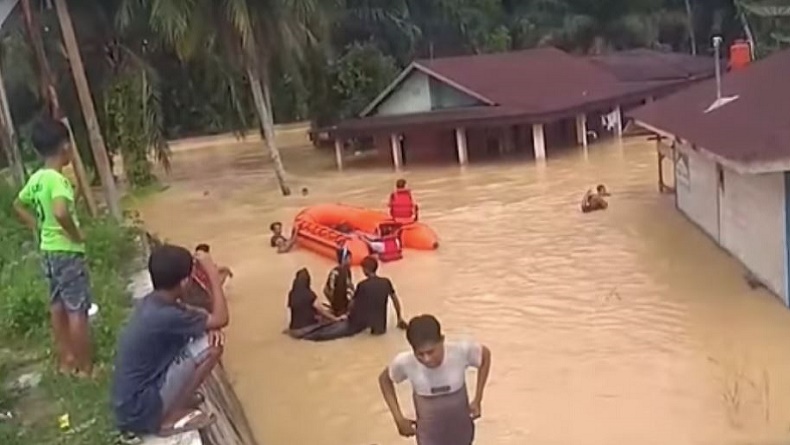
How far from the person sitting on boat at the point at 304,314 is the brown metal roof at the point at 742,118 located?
5.22 metres

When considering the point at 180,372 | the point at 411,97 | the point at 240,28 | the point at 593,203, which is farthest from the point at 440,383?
the point at 411,97

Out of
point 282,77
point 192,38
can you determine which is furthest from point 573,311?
point 282,77

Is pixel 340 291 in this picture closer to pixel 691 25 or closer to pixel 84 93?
pixel 84 93

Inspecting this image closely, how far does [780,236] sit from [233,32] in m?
18.7

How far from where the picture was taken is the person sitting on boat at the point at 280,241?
2058 cm

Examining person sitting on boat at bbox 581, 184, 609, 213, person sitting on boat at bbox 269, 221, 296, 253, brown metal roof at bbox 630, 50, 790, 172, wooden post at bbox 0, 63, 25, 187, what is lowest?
person sitting on boat at bbox 581, 184, 609, 213

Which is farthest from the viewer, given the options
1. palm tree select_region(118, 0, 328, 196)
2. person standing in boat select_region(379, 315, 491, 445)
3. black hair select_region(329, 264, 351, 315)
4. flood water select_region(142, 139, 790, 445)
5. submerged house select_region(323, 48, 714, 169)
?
submerged house select_region(323, 48, 714, 169)

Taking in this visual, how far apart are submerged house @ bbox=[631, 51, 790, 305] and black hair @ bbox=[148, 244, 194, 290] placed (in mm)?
8779

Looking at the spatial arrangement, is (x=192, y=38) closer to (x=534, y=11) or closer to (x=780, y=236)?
(x=780, y=236)

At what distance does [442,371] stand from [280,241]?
1571 cm

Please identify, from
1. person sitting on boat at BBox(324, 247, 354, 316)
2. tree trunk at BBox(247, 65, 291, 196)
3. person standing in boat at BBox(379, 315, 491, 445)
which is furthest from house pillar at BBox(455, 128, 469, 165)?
person standing in boat at BBox(379, 315, 491, 445)

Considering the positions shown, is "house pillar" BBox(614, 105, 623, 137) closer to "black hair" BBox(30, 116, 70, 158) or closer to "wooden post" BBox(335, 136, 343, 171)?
"wooden post" BBox(335, 136, 343, 171)

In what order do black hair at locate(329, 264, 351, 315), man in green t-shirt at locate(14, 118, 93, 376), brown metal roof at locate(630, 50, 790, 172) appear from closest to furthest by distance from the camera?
man in green t-shirt at locate(14, 118, 93, 376) < brown metal roof at locate(630, 50, 790, 172) < black hair at locate(329, 264, 351, 315)

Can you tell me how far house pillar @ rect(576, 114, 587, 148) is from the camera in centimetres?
3488
